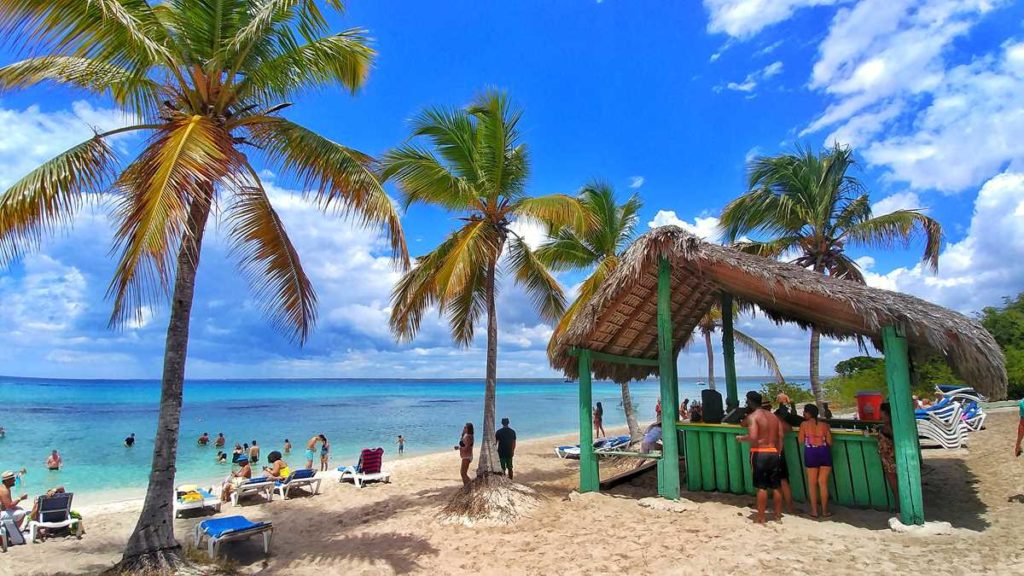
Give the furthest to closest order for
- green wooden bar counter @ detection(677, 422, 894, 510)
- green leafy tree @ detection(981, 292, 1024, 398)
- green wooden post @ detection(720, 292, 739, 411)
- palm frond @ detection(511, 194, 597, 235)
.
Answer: green leafy tree @ detection(981, 292, 1024, 398)
green wooden post @ detection(720, 292, 739, 411)
palm frond @ detection(511, 194, 597, 235)
green wooden bar counter @ detection(677, 422, 894, 510)

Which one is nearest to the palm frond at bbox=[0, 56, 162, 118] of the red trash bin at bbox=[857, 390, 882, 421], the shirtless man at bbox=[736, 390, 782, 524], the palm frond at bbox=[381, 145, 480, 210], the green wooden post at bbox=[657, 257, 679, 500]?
the palm frond at bbox=[381, 145, 480, 210]

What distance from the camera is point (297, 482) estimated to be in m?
10.6

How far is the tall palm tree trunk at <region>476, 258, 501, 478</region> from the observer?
861 centimetres

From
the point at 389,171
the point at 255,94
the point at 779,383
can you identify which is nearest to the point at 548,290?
the point at 389,171

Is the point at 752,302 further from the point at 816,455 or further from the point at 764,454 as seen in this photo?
the point at 764,454

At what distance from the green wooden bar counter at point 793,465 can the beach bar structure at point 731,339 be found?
13mm

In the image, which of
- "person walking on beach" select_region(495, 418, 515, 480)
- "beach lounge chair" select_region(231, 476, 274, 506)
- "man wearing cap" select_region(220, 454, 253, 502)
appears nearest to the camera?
"person walking on beach" select_region(495, 418, 515, 480)

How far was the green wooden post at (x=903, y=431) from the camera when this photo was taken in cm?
571

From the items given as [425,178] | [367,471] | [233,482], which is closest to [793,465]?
[425,178]

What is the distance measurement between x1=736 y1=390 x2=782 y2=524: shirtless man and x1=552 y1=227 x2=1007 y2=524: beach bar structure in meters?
0.82

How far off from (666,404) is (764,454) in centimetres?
148

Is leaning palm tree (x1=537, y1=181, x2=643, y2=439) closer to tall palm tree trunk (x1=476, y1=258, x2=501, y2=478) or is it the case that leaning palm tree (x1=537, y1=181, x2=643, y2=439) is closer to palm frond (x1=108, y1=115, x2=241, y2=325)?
tall palm tree trunk (x1=476, y1=258, x2=501, y2=478)

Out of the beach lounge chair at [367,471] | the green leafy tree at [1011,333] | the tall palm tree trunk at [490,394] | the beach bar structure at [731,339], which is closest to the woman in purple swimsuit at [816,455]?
the beach bar structure at [731,339]

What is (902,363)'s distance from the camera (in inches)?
237
